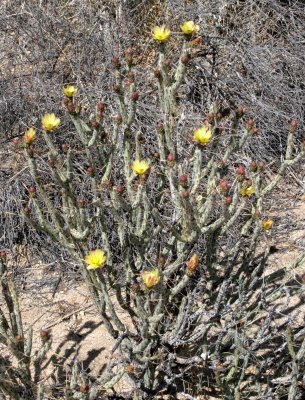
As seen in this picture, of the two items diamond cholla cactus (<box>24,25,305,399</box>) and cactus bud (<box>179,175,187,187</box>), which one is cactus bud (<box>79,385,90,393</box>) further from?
cactus bud (<box>179,175,187,187</box>)

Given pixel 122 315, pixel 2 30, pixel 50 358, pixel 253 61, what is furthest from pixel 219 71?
pixel 50 358

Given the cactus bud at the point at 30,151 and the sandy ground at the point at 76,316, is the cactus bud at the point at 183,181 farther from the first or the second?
the sandy ground at the point at 76,316

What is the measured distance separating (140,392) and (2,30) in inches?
145

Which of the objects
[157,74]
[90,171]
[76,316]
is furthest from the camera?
[76,316]

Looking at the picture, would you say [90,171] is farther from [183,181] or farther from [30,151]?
[183,181]

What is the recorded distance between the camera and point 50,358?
11.3ft

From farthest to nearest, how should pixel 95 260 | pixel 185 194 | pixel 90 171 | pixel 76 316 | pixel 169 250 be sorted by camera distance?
1. pixel 76 316
2. pixel 169 250
3. pixel 90 171
4. pixel 95 260
5. pixel 185 194

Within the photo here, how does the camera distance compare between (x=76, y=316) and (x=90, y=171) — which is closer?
(x=90, y=171)

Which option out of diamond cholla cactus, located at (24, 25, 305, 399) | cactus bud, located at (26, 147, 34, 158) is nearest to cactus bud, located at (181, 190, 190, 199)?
diamond cholla cactus, located at (24, 25, 305, 399)

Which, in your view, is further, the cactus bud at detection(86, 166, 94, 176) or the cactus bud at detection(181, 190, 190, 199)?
the cactus bud at detection(86, 166, 94, 176)

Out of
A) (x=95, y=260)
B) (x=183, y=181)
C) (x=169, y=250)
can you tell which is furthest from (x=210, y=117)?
(x=95, y=260)

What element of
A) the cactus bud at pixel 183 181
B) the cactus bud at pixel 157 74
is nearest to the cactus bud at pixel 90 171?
the cactus bud at pixel 183 181

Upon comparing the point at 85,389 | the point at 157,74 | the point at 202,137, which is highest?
the point at 157,74

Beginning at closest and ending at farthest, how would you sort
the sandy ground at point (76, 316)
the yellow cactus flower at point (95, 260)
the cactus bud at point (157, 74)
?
1. the yellow cactus flower at point (95, 260)
2. the cactus bud at point (157, 74)
3. the sandy ground at point (76, 316)
